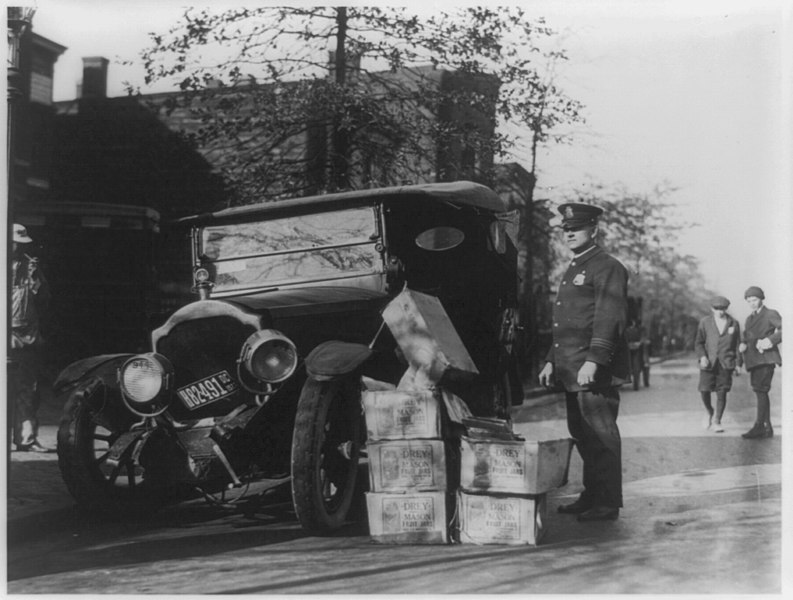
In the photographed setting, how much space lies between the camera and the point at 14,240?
584cm

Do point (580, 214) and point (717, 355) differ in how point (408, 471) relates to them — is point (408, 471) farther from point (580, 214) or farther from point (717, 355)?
point (717, 355)

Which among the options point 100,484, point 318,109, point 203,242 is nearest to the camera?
point 100,484

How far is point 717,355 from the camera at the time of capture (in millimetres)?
6352

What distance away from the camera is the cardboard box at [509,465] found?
4484mm

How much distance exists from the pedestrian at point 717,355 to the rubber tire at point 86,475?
3.73 metres

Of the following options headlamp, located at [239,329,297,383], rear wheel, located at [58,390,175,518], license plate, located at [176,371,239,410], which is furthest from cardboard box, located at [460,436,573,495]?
rear wheel, located at [58,390,175,518]

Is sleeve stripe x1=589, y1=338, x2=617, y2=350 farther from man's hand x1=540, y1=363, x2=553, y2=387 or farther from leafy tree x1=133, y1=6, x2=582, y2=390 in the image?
leafy tree x1=133, y1=6, x2=582, y2=390

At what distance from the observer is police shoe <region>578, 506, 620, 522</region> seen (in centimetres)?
516

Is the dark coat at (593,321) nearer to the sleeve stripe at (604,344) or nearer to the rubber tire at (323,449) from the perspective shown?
the sleeve stripe at (604,344)

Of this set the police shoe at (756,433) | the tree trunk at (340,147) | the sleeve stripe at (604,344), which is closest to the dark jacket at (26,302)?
the tree trunk at (340,147)

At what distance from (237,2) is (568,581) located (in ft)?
15.9

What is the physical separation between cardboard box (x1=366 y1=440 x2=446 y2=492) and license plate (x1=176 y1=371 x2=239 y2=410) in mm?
945

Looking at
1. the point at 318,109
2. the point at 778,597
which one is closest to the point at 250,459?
the point at 778,597

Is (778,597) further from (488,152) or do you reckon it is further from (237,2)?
(237,2)
